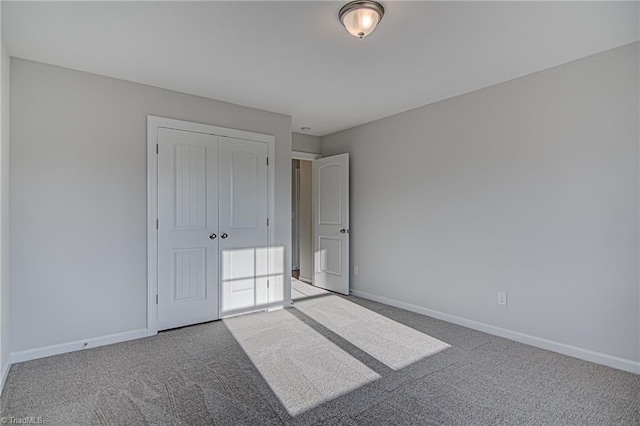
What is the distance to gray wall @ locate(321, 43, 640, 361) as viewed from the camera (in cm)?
266

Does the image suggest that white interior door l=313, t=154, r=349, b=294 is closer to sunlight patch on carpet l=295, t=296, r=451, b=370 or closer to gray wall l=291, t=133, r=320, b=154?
gray wall l=291, t=133, r=320, b=154

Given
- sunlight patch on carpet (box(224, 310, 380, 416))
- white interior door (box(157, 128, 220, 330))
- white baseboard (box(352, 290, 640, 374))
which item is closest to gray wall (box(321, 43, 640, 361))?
white baseboard (box(352, 290, 640, 374))

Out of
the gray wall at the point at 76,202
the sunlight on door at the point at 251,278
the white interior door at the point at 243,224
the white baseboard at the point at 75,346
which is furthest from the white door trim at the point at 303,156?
the white baseboard at the point at 75,346

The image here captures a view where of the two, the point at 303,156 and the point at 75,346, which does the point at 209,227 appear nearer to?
the point at 75,346

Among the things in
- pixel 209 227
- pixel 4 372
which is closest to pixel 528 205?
pixel 209 227

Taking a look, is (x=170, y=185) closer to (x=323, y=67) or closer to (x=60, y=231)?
(x=60, y=231)

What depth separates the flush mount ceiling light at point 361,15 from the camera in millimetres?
2064

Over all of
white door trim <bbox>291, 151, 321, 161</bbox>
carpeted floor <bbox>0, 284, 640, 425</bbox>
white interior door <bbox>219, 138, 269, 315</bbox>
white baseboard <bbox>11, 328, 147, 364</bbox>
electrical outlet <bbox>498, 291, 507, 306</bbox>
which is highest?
white door trim <bbox>291, 151, 321, 161</bbox>

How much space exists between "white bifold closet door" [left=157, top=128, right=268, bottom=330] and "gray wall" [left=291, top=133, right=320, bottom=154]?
1267mm

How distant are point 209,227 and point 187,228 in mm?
237

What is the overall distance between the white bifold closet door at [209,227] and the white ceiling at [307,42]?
Result: 2.29 feet

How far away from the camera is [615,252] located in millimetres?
2668

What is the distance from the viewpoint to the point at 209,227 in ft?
12.3

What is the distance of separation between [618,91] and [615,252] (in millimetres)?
1249
